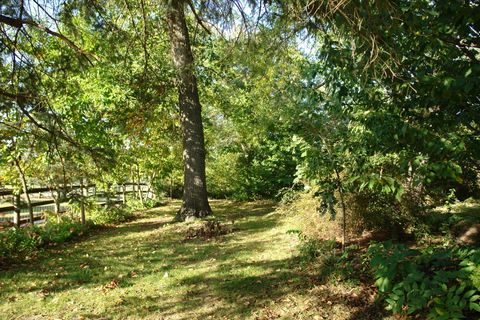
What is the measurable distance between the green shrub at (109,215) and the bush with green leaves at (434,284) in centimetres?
979

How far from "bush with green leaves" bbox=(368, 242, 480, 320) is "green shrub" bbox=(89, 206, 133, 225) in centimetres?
979

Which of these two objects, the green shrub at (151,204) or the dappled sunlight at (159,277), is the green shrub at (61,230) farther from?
the green shrub at (151,204)

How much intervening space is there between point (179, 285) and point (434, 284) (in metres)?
3.22

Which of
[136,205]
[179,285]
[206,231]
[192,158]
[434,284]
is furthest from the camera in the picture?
[136,205]

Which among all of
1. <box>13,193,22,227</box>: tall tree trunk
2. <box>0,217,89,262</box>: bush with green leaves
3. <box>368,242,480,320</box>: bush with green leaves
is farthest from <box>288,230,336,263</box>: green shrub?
<box>13,193,22,227</box>: tall tree trunk

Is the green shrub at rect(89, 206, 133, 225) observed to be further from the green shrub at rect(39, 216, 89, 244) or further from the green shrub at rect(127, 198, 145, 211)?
the green shrub at rect(127, 198, 145, 211)

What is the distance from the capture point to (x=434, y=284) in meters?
2.92

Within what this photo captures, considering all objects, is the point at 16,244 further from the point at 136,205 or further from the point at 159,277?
the point at 136,205

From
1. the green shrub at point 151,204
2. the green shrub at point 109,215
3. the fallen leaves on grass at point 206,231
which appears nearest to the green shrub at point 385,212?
the fallen leaves on grass at point 206,231

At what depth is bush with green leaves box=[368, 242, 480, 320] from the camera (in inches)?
106

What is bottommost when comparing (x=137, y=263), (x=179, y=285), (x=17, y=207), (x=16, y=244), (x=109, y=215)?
(x=179, y=285)

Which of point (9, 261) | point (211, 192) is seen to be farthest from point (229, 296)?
point (211, 192)

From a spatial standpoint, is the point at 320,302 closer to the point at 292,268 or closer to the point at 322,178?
the point at 292,268

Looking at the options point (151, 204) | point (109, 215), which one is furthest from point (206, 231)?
point (151, 204)
